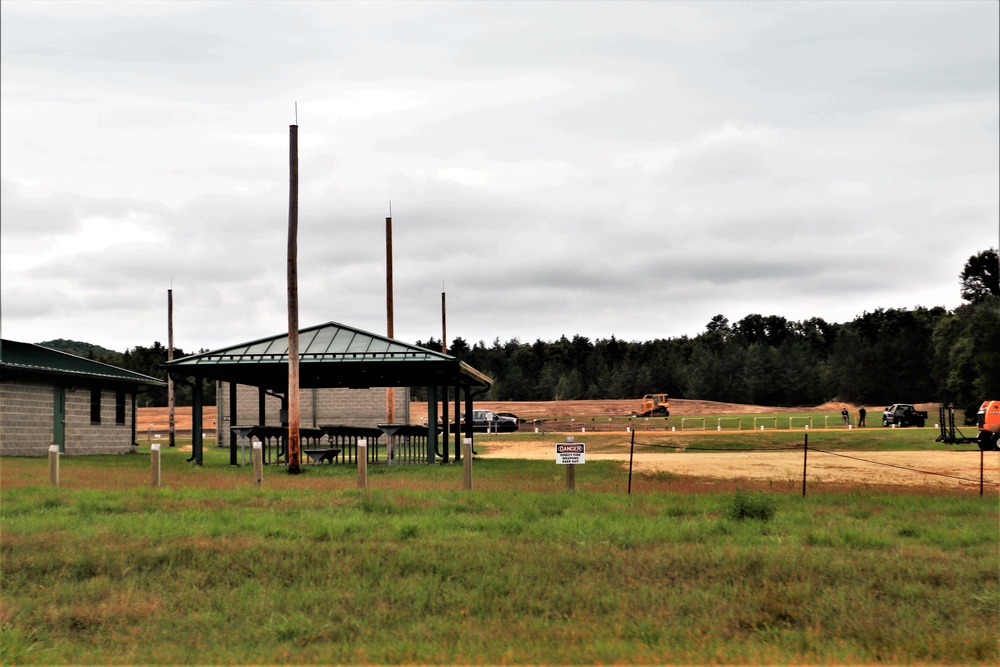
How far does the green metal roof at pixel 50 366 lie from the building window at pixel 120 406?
2.47 feet

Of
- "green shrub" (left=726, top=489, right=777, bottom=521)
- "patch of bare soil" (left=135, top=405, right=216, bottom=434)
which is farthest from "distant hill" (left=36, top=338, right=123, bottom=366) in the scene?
"green shrub" (left=726, top=489, right=777, bottom=521)

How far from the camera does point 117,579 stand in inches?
445

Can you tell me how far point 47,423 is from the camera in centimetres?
3550

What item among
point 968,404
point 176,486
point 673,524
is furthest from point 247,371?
point 968,404

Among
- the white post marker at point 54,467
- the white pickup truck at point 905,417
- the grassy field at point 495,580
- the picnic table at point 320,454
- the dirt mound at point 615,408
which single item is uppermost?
the white post marker at point 54,467

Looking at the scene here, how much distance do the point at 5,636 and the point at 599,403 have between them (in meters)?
111

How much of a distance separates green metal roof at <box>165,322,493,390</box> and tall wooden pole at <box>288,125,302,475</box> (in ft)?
10.9

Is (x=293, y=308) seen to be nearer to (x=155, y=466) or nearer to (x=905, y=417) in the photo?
(x=155, y=466)

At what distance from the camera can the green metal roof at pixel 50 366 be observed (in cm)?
3316

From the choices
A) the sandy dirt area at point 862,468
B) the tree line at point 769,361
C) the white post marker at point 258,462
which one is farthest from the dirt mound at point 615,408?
the white post marker at point 258,462

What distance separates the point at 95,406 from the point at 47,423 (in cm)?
420

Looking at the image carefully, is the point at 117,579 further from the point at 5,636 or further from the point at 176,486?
the point at 176,486

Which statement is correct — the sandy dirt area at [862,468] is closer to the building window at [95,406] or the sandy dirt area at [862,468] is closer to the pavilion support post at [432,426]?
the pavilion support post at [432,426]

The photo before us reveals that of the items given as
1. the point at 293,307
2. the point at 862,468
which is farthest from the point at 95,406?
the point at 862,468
